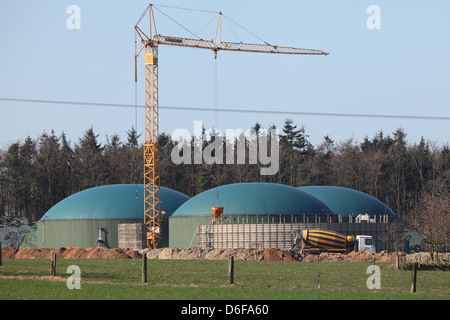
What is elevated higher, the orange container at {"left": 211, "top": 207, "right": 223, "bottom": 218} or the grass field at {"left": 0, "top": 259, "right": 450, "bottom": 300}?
the orange container at {"left": 211, "top": 207, "right": 223, "bottom": 218}

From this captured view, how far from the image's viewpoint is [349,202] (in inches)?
3553

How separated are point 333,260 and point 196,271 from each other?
65.8 ft

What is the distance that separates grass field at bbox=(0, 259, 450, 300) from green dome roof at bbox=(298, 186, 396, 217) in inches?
1329

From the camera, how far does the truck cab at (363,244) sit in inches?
2931

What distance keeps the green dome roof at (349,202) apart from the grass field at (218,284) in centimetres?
3376

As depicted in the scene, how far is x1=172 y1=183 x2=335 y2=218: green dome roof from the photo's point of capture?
254 feet

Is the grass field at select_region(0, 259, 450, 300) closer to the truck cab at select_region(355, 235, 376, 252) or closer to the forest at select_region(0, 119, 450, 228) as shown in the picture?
the truck cab at select_region(355, 235, 376, 252)

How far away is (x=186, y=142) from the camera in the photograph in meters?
151

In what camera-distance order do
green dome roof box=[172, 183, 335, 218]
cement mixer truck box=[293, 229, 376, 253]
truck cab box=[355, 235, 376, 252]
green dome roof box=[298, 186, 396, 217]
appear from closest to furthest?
cement mixer truck box=[293, 229, 376, 253], truck cab box=[355, 235, 376, 252], green dome roof box=[172, 183, 335, 218], green dome roof box=[298, 186, 396, 217]

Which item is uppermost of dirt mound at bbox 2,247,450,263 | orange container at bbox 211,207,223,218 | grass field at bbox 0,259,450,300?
orange container at bbox 211,207,223,218

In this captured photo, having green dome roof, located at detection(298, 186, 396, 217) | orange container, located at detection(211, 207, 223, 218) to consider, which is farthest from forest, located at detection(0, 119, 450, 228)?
orange container, located at detection(211, 207, 223, 218)

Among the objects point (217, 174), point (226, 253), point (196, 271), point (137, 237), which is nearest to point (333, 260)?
point (226, 253)

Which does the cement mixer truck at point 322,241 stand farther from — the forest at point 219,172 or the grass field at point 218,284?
the forest at point 219,172

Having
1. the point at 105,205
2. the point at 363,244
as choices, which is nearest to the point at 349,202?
the point at 363,244
